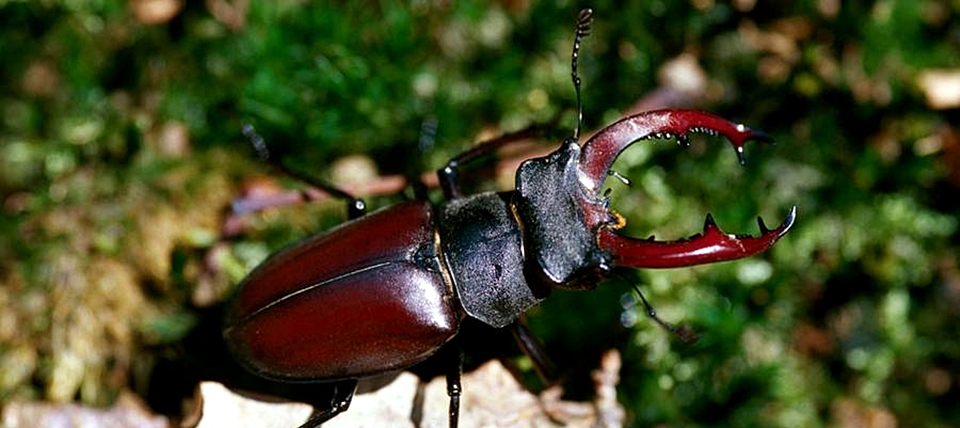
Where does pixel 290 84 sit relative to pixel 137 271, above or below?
above

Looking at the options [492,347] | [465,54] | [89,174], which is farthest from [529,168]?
[89,174]

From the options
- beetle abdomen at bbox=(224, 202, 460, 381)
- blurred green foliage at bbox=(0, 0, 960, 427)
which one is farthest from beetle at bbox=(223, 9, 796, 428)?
blurred green foliage at bbox=(0, 0, 960, 427)

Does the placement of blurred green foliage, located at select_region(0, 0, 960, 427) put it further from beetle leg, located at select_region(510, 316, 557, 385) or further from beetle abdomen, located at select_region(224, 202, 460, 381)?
beetle abdomen, located at select_region(224, 202, 460, 381)

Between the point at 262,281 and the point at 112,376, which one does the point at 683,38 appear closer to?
the point at 262,281

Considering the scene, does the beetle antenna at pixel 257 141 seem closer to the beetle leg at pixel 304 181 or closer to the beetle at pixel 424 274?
the beetle leg at pixel 304 181

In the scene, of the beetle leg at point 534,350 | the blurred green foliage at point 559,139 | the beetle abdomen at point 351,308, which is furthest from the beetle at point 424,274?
the blurred green foliage at point 559,139
